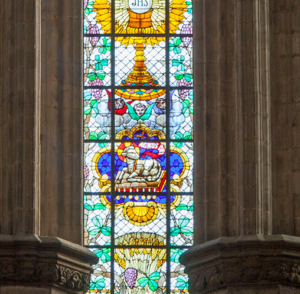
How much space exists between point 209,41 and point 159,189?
1.78 metres

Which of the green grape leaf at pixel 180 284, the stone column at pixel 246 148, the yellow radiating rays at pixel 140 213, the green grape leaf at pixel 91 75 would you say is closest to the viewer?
the stone column at pixel 246 148

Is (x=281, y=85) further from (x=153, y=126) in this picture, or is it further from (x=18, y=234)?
(x=18, y=234)

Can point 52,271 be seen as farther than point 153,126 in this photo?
No

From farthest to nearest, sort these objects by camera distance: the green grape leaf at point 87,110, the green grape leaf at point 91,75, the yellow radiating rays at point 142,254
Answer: the green grape leaf at point 91,75 < the green grape leaf at point 87,110 < the yellow radiating rays at point 142,254

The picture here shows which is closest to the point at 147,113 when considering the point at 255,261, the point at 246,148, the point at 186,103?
the point at 186,103

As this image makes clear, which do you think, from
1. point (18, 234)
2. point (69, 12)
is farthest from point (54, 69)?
point (18, 234)

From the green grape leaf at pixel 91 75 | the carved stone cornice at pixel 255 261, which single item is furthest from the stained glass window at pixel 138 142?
the carved stone cornice at pixel 255 261

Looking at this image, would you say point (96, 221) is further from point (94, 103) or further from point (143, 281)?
point (94, 103)

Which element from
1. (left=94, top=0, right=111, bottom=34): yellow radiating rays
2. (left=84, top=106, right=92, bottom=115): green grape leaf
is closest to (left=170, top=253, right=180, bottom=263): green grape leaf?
(left=84, top=106, right=92, bottom=115): green grape leaf

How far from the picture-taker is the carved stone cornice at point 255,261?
64.8 ft

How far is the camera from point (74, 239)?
20.4 metres

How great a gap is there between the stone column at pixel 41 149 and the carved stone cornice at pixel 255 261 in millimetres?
1459

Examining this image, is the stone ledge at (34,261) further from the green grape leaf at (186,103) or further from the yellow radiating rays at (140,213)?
the green grape leaf at (186,103)

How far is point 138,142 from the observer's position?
2120 centimetres
